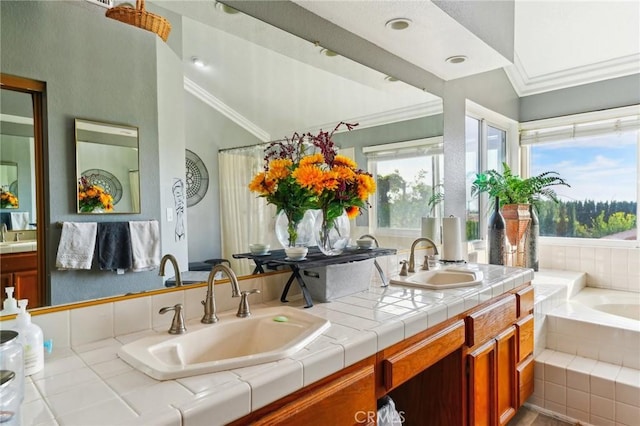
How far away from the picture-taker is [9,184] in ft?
3.05

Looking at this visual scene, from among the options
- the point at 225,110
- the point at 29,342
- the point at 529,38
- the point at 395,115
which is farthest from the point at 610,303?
the point at 29,342

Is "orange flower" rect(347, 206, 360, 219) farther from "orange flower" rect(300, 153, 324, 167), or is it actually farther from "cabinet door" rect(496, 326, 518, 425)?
"cabinet door" rect(496, 326, 518, 425)

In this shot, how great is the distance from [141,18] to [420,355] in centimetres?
141

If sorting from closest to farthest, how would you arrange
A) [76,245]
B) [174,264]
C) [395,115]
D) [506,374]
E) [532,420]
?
[76,245] < [174,264] < [506,374] < [532,420] < [395,115]

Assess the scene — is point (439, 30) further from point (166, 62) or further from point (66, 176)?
point (66, 176)

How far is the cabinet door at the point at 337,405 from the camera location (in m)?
0.86

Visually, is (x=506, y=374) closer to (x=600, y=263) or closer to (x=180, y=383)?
(x=180, y=383)

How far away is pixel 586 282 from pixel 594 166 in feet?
3.49

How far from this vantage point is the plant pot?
330 cm

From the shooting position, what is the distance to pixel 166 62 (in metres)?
1.25

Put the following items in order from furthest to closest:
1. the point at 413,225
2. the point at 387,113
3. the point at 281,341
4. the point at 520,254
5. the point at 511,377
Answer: the point at 520,254 < the point at 413,225 < the point at 387,113 < the point at 511,377 < the point at 281,341

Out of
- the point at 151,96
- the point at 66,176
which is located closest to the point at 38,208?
the point at 66,176

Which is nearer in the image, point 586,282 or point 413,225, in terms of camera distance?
point 413,225

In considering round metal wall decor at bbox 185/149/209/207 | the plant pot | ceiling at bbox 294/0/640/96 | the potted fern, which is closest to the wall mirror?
round metal wall decor at bbox 185/149/209/207
